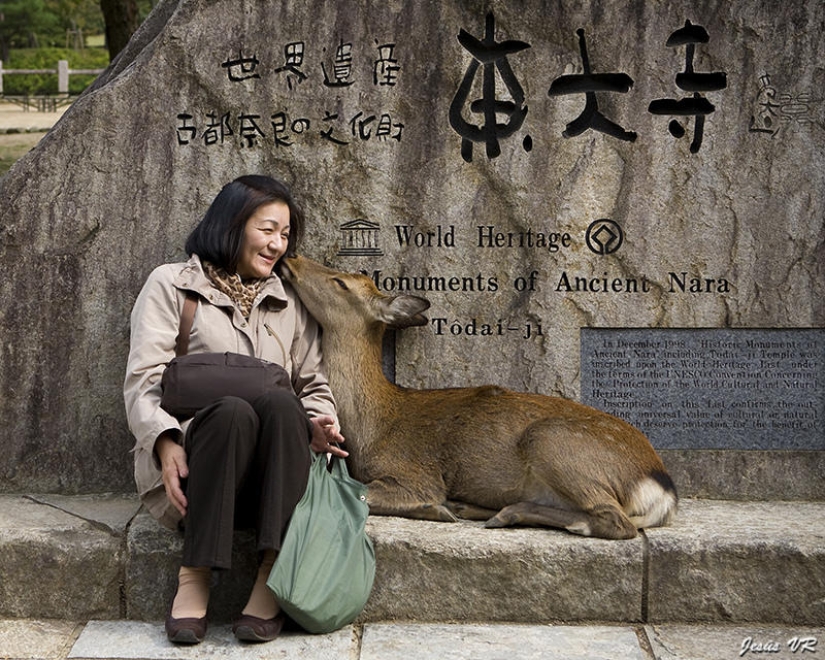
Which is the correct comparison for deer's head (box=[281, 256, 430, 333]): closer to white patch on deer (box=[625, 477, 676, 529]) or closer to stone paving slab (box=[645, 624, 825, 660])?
white patch on deer (box=[625, 477, 676, 529])

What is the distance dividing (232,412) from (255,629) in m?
0.79

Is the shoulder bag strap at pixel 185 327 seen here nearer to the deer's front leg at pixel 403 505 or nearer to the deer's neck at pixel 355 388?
the deer's neck at pixel 355 388

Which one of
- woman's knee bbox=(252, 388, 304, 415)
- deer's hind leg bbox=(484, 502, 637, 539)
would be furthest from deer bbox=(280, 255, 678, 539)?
woman's knee bbox=(252, 388, 304, 415)

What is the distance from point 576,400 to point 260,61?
2.12 meters

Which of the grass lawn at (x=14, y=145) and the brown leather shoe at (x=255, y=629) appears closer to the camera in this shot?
the brown leather shoe at (x=255, y=629)

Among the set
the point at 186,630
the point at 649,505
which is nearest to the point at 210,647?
the point at 186,630

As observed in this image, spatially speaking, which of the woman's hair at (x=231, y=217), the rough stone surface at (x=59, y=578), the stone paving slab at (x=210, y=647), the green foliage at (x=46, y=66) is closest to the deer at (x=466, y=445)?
the woman's hair at (x=231, y=217)

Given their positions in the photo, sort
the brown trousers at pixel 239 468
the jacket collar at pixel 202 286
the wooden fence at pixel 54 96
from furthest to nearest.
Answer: the wooden fence at pixel 54 96, the jacket collar at pixel 202 286, the brown trousers at pixel 239 468

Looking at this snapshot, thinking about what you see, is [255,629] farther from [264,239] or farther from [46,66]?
[46,66]

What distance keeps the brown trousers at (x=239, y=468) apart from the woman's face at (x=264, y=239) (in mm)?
734

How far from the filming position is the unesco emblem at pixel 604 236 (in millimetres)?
5125

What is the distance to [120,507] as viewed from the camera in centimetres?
493

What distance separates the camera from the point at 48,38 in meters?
42.4

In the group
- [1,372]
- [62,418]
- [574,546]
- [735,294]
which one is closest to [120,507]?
[62,418]
